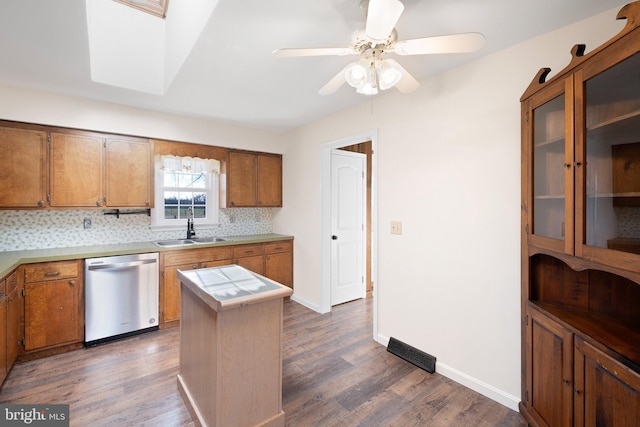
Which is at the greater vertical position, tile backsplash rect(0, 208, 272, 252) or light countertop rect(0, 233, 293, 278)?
tile backsplash rect(0, 208, 272, 252)

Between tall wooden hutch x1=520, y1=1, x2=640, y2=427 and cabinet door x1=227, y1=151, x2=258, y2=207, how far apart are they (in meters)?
3.19

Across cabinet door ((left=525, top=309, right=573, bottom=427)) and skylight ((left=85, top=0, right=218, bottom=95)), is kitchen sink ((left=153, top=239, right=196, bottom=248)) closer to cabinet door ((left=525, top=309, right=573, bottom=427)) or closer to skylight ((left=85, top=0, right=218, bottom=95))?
skylight ((left=85, top=0, right=218, bottom=95))

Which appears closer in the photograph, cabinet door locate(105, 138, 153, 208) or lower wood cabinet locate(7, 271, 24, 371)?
lower wood cabinet locate(7, 271, 24, 371)

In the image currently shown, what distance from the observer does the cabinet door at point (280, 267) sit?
387 cm

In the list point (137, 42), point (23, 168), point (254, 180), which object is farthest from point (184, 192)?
point (137, 42)

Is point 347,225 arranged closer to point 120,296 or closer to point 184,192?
point 184,192

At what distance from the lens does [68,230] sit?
302 centimetres

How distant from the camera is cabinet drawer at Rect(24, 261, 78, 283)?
2441 millimetres

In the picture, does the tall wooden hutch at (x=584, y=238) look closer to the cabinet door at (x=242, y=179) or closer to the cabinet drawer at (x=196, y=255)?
the cabinet drawer at (x=196, y=255)

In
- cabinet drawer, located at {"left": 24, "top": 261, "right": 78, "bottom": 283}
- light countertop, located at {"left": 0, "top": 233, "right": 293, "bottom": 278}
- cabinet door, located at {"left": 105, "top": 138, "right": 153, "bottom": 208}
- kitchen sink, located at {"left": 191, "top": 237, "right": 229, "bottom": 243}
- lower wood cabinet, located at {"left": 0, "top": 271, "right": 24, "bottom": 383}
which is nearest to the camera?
lower wood cabinet, located at {"left": 0, "top": 271, "right": 24, "bottom": 383}

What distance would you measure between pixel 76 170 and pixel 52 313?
137 centimetres

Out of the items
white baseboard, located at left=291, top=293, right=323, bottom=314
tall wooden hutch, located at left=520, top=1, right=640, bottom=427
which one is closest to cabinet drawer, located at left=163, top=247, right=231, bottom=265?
white baseboard, located at left=291, top=293, right=323, bottom=314

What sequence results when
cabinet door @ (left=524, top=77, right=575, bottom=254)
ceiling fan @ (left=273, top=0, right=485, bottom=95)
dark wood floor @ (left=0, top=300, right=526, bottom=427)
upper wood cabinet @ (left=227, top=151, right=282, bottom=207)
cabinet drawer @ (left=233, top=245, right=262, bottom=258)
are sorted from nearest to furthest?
1. ceiling fan @ (left=273, top=0, right=485, bottom=95)
2. cabinet door @ (left=524, top=77, right=575, bottom=254)
3. dark wood floor @ (left=0, top=300, right=526, bottom=427)
4. cabinet drawer @ (left=233, top=245, right=262, bottom=258)
5. upper wood cabinet @ (left=227, top=151, right=282, bottom=207)

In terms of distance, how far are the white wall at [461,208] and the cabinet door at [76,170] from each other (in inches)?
105
